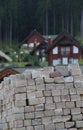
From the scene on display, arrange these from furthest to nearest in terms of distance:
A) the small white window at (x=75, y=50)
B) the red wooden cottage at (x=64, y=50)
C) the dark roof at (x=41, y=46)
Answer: the dark roof at (x=41, y=46) < the small white window at (x=75, y=50) < the red wooden cottage at (x=64, y=50)

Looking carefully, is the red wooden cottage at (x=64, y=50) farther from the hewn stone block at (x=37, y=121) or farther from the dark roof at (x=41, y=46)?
the hewn stone block at (x=37, y=121)

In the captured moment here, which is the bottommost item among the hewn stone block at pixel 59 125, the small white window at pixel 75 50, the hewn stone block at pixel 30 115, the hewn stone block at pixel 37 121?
the small white window at pixel 75 50

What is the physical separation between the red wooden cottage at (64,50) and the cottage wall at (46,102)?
49.0 m

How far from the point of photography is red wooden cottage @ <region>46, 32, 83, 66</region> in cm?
6159

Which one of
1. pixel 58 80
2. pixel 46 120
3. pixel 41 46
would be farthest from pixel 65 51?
pixel 46 120

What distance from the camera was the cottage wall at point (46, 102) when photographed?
1174 cm

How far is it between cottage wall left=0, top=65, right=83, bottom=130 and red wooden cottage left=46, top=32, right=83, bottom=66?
4900 cm

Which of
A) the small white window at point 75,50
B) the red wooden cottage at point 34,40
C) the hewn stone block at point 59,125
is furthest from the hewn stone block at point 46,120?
the red wooden cottage at point 34,40

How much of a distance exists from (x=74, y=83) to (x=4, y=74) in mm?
22785

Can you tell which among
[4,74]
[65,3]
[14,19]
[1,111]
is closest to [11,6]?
[14,19]

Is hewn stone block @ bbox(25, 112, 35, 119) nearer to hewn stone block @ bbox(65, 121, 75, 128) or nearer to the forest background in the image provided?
hewn stone block @ bbox(65, 121, 75, 128)

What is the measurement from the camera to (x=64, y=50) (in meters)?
63.2

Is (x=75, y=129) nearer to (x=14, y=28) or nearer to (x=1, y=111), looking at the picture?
(x=1, y=111)

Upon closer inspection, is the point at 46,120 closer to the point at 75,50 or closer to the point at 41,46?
the point at 75,50
